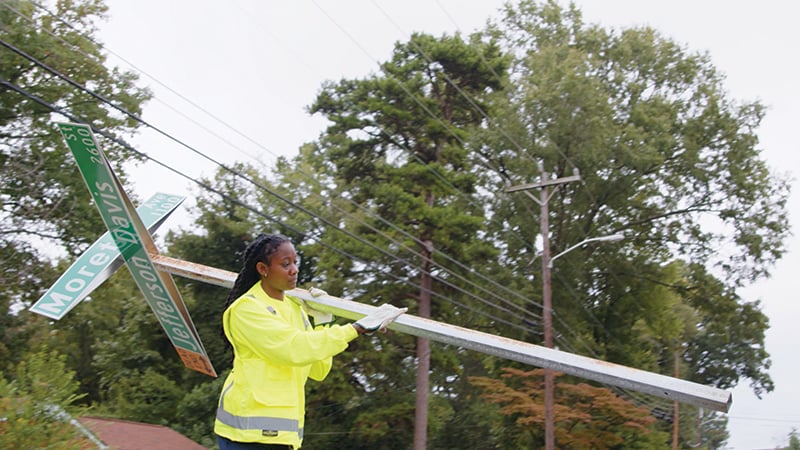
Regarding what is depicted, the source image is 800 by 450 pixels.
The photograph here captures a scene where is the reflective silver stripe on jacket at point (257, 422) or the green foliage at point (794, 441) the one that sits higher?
the green foliage at point (794, 441)

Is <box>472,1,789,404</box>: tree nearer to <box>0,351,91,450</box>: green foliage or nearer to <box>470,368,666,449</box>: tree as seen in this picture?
<box>470,368,666,449</box>: tree

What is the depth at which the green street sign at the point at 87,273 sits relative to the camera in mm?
4570

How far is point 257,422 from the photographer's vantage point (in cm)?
323

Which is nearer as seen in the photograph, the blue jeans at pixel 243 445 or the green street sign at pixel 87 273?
the blue jeans at pixel 243 445

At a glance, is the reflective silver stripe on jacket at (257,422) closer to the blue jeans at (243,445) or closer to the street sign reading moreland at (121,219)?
the blue jeans at (243,445)

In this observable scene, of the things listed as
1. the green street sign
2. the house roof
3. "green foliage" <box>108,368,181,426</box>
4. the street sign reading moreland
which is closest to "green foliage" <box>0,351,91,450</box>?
the green street sign

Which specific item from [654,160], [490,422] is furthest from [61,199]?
[654,160]

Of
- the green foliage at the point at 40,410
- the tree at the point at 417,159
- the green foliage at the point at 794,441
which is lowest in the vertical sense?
the green foliage at the point at 40,410

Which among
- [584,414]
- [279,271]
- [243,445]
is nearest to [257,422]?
[243,445]

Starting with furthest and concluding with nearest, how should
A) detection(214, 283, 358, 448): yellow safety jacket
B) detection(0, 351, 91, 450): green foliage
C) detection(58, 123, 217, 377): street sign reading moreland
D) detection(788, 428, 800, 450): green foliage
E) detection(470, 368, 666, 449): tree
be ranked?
detection(788, 428, 800, 450): green foliage, detection(470, 368, 666, 449): tree, detection(0, 351, 91, 450): green foliage, detection(58, 123, 217, 377): street sign reading moreland, detection(214, 283, 358, 448): yellow safety jacket

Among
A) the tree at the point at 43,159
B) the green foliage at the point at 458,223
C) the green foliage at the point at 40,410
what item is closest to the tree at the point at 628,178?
the green foliage at the point at 458,223

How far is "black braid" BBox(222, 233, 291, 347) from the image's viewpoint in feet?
11.4

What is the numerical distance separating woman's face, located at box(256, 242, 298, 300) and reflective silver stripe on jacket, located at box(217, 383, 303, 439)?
0.45 meters

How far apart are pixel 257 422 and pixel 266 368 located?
22 centimetres
